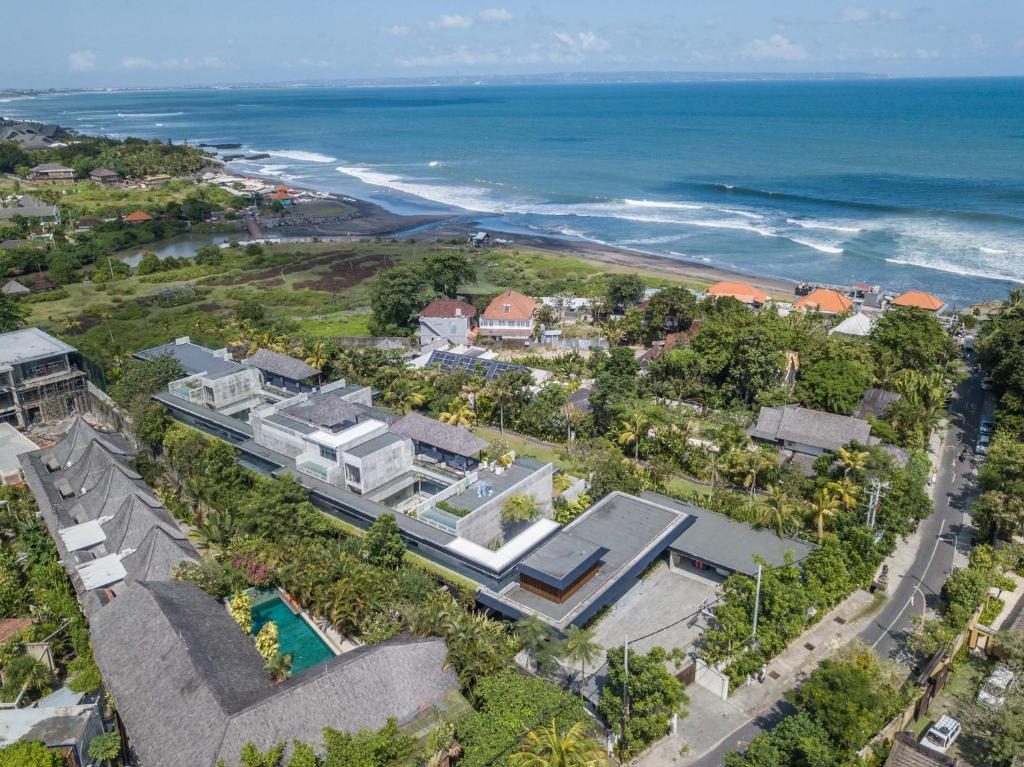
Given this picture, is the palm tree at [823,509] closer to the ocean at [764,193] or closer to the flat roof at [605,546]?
the flat roof at [605,546]

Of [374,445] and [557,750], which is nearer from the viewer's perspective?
[557,750]

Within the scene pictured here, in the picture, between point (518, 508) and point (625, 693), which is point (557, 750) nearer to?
point (625, 693)

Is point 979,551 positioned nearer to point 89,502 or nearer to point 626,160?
point 89,502

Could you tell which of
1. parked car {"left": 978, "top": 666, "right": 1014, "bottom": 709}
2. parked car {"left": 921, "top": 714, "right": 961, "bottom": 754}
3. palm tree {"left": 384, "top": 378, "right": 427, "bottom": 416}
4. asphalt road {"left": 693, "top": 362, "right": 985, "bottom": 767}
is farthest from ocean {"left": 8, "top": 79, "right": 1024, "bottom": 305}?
parked car {"left": 921, "top": 714, "right": 961, "bottom": 754}

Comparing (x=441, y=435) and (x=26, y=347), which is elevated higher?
(x=26, y=347)

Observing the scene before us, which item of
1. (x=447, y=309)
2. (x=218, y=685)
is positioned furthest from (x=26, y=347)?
(x=218, y=685)

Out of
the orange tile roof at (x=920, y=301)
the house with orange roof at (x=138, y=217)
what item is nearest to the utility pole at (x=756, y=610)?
the orange tile roof at (x=920, y=301)

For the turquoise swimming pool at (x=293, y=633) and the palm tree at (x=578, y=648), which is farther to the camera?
the turquoise swimming pool at (x=293, y=633)

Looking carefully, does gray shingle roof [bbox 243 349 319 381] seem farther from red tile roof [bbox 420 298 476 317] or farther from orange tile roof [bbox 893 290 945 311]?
orange tile roof [bbox 893 290 945 311]
